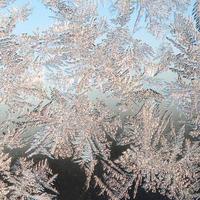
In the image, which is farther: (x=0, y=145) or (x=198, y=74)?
(x=198, y=74)

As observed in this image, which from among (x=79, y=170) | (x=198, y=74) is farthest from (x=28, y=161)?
(x=198, y=74)

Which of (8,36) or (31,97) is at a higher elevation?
(8,36)

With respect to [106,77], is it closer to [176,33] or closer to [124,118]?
[124,118]

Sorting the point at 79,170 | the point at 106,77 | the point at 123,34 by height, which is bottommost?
the point at 79,170

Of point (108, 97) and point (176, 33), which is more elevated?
point (176, 33)

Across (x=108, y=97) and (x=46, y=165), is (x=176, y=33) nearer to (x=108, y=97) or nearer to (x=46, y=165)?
(x=108, y=97)

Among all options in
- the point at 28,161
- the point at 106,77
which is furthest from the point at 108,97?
the point at 28,161
